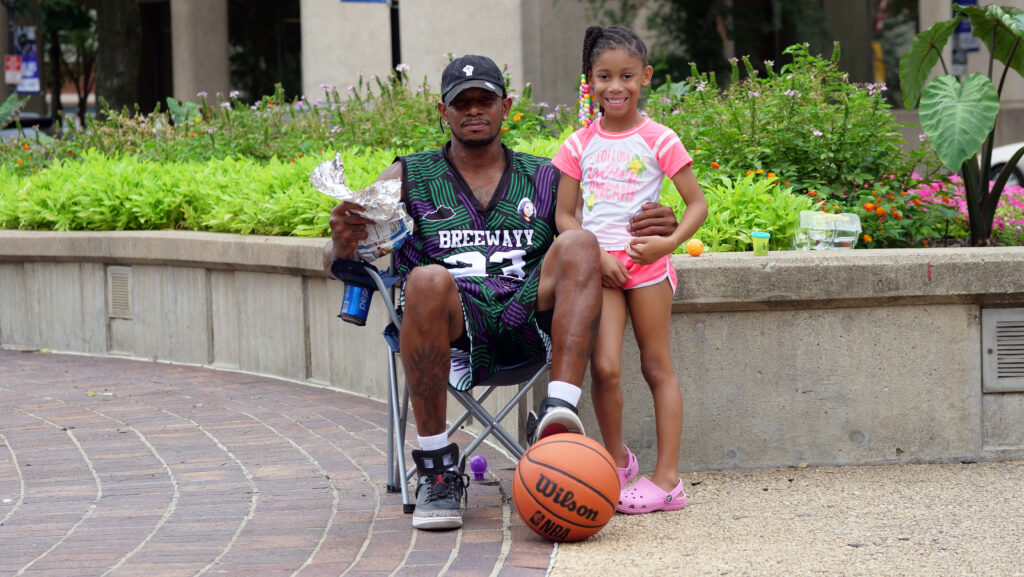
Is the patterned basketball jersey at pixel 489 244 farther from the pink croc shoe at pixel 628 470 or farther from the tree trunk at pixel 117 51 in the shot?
the tree trunk at pixel 117 51

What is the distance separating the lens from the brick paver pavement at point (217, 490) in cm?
398

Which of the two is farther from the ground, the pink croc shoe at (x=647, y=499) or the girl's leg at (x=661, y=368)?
the girl's leg at (x=661, y=368)

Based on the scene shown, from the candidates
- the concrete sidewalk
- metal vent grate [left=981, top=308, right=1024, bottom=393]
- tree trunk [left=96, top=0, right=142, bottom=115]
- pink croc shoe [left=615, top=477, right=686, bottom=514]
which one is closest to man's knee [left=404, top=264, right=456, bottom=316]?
the concrete sidewalk

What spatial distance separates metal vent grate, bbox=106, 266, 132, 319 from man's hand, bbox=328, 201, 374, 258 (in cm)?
425

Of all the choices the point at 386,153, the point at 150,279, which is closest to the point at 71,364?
the point at 150,279

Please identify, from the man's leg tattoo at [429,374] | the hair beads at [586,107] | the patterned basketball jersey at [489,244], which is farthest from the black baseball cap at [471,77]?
the hair beads at [586,107]

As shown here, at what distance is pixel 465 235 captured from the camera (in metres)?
4.63

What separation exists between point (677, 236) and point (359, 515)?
1.49 m

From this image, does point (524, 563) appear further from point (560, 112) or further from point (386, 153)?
point (560, 112)

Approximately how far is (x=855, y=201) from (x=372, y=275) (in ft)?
9.83

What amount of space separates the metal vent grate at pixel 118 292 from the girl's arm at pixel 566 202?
4.49 meters

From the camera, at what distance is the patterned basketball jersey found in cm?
442

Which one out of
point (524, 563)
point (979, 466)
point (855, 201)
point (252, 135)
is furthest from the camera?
point (252, 135)

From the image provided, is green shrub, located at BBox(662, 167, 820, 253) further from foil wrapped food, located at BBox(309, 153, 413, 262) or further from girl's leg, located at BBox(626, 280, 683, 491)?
foil wrapped food, located at BBox(309, 153, 413, 262)
